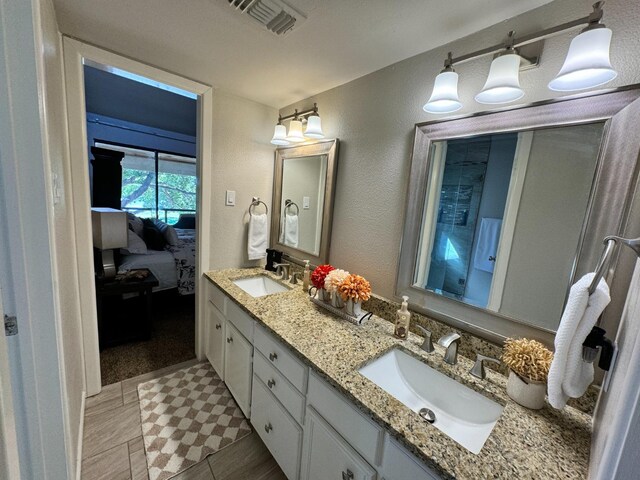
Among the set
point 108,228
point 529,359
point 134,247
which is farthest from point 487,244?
point 134,247

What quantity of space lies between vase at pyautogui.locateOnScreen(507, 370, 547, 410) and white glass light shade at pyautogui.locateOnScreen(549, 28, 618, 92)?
3.11 feet

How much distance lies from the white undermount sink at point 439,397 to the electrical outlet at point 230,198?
5.16 feet

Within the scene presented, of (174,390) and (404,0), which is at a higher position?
(404,0)

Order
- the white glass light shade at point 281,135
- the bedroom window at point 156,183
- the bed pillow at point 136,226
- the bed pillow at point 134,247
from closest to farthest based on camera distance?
the white glass light shade at point 281,135
the bed pillow at point 134,247
the bed pillow at point 136,226
the bedroom window at point 156,183

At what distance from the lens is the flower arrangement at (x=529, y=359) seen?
86cm

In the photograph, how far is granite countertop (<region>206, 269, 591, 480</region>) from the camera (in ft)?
2.22

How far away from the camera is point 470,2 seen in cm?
97

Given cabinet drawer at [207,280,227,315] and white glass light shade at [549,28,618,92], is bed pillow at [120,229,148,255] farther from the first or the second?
white glass light shade at [549,28,618,92]

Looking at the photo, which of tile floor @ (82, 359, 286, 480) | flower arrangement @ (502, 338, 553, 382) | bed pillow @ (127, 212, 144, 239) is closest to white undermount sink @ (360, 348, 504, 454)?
flower arrangement @ (502, 338, 553, 382)

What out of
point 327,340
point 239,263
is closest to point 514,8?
point 327,340

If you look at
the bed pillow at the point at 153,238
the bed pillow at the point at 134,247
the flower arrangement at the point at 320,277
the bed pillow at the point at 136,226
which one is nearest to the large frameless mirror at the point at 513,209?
the flower arrangement at the point at 320,277

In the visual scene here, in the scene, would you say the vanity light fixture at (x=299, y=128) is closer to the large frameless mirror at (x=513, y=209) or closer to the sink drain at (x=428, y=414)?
the large frameless mirror at (x=513, y=209)

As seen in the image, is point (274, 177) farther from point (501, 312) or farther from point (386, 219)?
point (501, 312)

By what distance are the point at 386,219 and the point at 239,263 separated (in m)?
1.33
